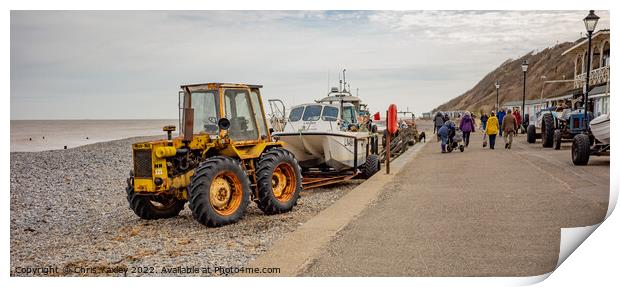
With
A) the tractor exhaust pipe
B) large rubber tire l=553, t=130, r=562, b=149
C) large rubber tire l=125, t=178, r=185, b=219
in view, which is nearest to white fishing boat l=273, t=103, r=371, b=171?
large rubber tire l=125, t=178, r=185, b=219

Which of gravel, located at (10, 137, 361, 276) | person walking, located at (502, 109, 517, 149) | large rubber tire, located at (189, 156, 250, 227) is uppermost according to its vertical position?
person walking, located at (502, 109, 517, 149)

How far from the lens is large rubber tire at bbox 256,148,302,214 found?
8.62 meters

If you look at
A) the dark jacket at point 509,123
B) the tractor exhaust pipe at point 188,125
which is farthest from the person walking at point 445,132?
the tractor exhaust pipe at point 188,125

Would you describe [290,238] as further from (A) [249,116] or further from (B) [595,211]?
(B) [595,211]

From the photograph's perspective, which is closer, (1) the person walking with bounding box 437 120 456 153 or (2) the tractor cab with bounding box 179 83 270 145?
(2) the tractor cab with bounding box 179 83 270 145

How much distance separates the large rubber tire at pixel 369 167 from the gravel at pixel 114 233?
1.00 feet

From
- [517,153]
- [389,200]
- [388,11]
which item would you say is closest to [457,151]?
[517,153]

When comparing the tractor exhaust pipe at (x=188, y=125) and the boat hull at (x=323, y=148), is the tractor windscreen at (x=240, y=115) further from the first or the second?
the boat hull at (x=323, y=148)

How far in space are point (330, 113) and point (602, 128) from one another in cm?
552

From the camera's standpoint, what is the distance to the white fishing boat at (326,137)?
40.1 ft

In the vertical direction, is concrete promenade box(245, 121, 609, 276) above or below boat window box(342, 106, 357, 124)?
below

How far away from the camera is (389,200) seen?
9055mm

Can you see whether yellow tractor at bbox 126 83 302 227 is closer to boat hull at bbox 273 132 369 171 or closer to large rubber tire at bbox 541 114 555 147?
boat hull at bbox 273 132 369 171

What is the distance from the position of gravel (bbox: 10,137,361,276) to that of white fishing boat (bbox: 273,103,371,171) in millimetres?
628
